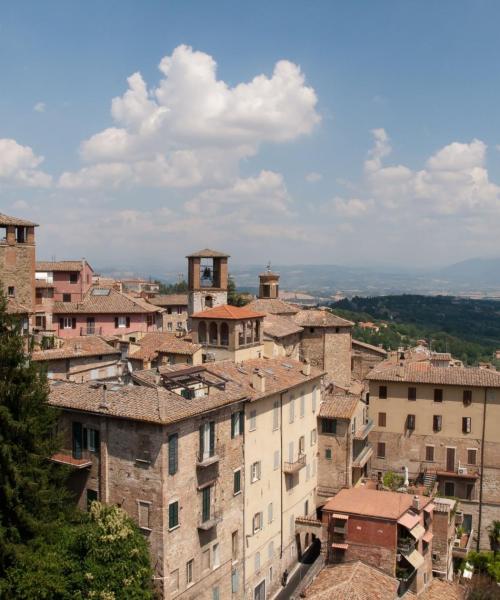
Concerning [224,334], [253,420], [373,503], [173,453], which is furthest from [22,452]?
[373,503]

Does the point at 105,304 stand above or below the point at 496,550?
above

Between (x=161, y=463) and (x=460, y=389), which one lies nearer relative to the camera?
(x=161, y=463)

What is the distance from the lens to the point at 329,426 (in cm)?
4197

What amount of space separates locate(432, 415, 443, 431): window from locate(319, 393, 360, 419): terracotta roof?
735 cm

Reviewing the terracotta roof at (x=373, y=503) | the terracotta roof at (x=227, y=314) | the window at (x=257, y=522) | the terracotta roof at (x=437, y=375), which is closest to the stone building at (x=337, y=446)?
the terracotta roof at (x=373, y=503)

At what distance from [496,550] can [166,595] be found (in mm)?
26872

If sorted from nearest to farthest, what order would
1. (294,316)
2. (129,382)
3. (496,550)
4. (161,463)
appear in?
(161,463)
(129,382)
(496,550)
(294,316)

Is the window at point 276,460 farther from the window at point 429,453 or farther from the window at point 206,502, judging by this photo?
the window at point 429,453

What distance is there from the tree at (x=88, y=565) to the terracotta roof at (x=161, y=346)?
54.2ft

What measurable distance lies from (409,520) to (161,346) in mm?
19213

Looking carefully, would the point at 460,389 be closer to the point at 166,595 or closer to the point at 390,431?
the point at 390,431

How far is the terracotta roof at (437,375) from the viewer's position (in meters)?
46.7

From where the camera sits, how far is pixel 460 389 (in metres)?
47.1

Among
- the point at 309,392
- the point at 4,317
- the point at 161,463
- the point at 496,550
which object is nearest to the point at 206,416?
the point at 161,463
